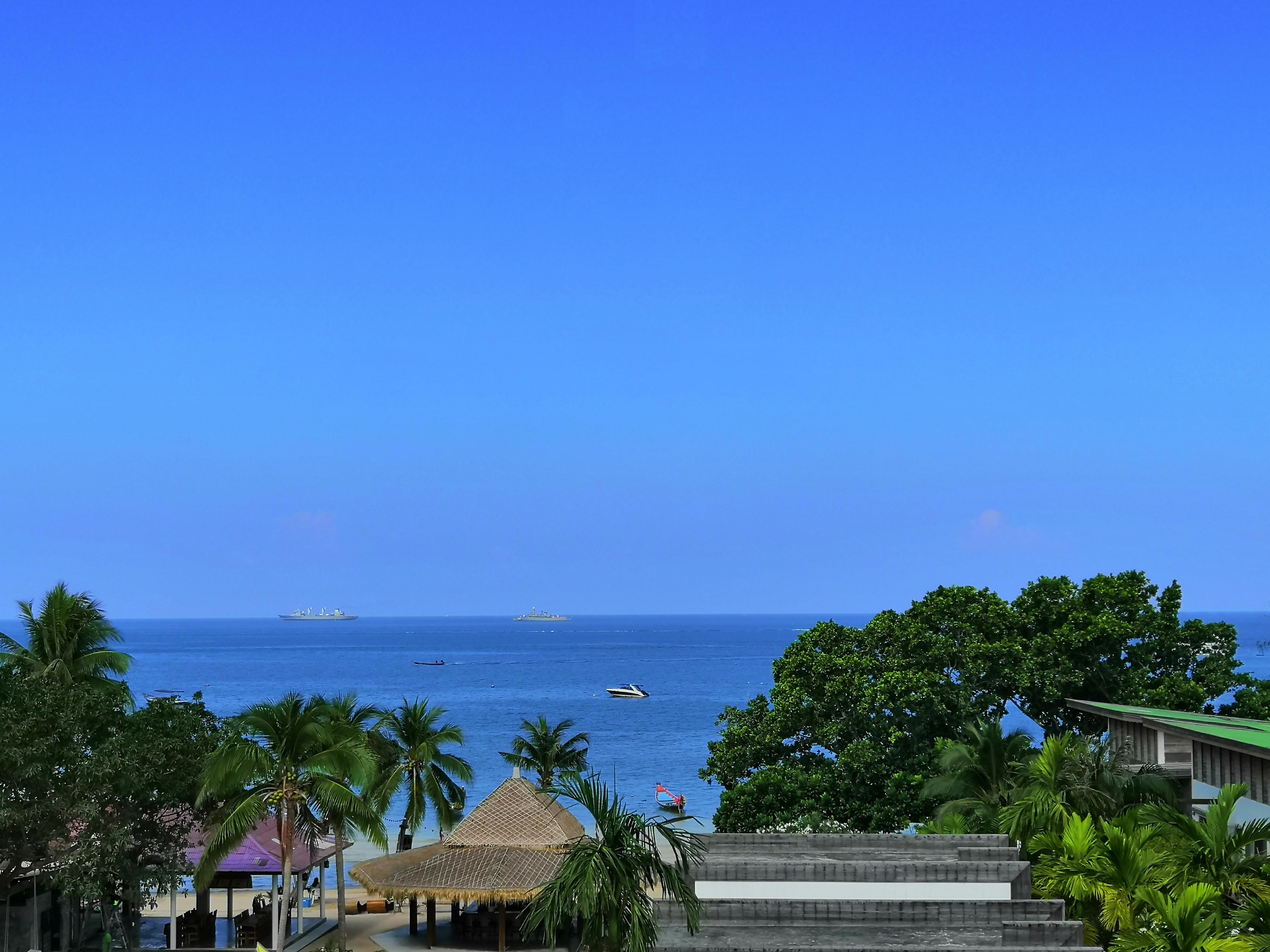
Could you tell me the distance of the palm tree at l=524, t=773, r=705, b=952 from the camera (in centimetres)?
1883

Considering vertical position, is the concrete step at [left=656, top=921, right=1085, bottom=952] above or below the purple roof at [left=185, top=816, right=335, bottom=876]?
above

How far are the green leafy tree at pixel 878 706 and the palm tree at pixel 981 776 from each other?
9230 mm

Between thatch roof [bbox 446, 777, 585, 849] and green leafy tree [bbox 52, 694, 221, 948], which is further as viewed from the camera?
thatch roof [bbox 446, 777, 585, 849]

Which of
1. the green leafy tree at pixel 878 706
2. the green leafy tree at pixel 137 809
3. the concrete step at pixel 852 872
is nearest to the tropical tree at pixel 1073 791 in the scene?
the concrete step at pixel 852 872

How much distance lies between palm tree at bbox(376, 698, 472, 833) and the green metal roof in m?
20.9

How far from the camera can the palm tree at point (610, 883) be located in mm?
18828

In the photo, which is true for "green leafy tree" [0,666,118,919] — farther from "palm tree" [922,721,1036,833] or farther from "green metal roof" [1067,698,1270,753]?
"green metal roof" [1067,698,1270,753]

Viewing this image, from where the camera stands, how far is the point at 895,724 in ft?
153

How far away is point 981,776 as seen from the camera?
3444 centimetres

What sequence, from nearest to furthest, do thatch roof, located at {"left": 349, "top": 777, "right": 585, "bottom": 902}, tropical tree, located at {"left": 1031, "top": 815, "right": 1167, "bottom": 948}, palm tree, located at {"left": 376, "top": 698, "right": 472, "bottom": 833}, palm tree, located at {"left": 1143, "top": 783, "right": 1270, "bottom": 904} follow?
1. palm tree, located at {"left": 1143, "top": 783, "right": 1270, "bottom": 904}
2. tropical tree, located at {"left": 1031, "top": 815, "right": 1167, "bottom": 948}
3. thatch roof, located at {"left": 349, "top": 777, "right": 585, "bottom": 902}
4. palm tree, located at {"left": 376, "top": 698, "right": 472, "bottom": 833}

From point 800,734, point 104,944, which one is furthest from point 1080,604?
point 104,944

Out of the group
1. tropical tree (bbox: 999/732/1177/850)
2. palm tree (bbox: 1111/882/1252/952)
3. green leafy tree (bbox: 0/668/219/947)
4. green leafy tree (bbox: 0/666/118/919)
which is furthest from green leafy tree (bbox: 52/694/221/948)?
palm tree (bbox: 1111/882/1252/952)

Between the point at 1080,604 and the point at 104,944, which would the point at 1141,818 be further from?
the point at 104,944

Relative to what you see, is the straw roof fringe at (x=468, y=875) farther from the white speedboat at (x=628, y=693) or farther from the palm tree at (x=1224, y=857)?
the white speedboat at (x=628, y=693)
